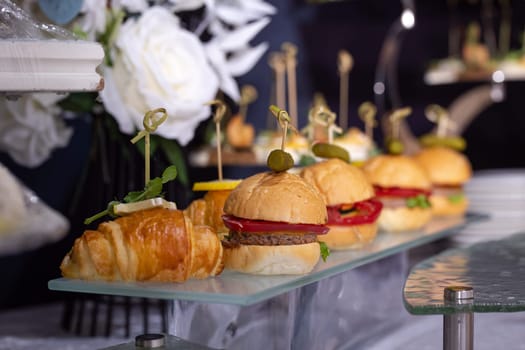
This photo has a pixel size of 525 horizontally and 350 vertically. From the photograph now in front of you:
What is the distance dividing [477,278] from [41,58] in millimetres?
982

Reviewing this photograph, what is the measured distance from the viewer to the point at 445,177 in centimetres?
320

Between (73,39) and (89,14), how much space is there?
0.90 meters

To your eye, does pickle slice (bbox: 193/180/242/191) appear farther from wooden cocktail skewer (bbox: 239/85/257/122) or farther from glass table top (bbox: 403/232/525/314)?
wooden cocktail skewer (bbox: 239/85/257/122)

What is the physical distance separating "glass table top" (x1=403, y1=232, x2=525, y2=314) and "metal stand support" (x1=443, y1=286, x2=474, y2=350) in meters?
0.01

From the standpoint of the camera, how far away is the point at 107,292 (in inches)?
61.2

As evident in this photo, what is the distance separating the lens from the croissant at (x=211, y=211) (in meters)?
1.98

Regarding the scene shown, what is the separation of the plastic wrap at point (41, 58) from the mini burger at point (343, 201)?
3.14 feet

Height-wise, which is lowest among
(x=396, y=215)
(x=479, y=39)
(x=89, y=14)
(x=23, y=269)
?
(x=23, y=269)

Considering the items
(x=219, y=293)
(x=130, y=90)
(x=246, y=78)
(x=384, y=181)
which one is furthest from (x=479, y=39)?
(x=219, y=293)

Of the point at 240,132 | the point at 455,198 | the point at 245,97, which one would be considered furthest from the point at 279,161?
the point at 240,132

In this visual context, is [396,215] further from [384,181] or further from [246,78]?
[246,78]

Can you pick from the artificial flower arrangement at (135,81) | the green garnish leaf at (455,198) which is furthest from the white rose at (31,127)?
the green garnish leaf at (455,198)

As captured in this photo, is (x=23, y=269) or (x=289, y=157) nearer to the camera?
(x=289, y=157)

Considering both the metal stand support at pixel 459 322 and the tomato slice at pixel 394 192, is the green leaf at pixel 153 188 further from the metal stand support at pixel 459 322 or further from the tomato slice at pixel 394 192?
the tomato slice at pixel 394 192
